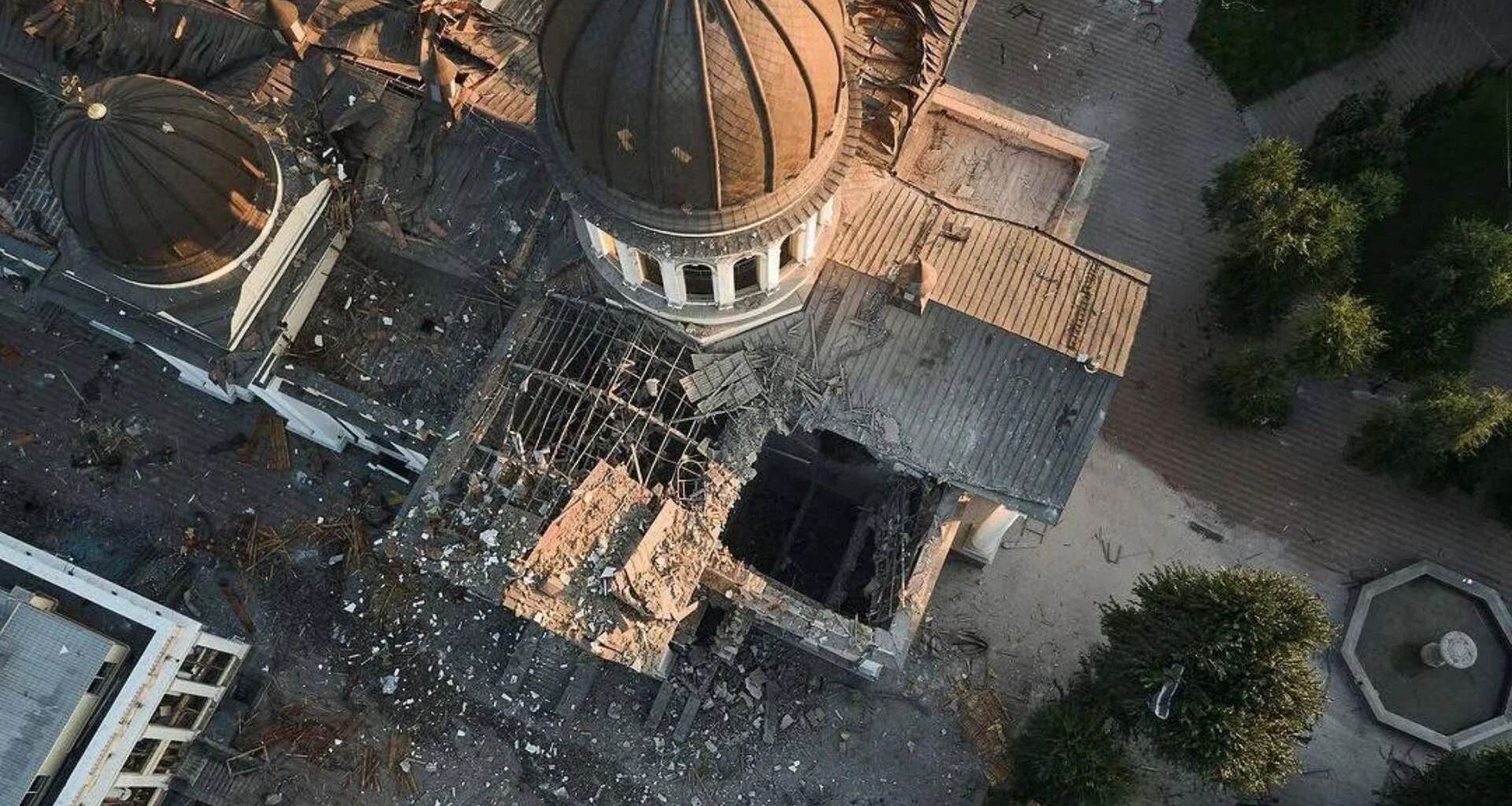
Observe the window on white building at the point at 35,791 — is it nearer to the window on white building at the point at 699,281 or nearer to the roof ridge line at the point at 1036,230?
the window on white building at the point at 699,281

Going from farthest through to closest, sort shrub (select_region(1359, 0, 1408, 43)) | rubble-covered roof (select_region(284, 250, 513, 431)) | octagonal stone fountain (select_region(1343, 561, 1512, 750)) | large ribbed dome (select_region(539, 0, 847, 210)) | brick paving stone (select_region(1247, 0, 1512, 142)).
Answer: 1. brick paving stone (select_region(1247, 0, 1512, 142))
2. shrub (select_region(1359, 0, 1408, 43))
3. octagonal stone fountain (select_region(1343, 561, 1512, 750))
4. rubble-covered roof (select_region(284, 250, 513, 431))
5. large ribbed dome (select_region(539, 0, 847, 210))

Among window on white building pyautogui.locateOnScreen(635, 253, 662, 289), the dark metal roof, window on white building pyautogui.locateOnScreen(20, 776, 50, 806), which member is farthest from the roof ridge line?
window on white building pyautogui.locateOnScreen(20, 776, 50, 806)

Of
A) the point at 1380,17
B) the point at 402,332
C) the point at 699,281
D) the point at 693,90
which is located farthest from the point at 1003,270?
the point at 1380,17

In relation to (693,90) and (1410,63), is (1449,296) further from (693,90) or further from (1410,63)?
(693,90)

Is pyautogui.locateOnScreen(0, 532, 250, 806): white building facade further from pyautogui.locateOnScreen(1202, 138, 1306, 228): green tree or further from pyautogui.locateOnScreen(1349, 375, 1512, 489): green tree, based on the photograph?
pyautogui.locateOnScreen(1349, 375, 1512, 489): green tree

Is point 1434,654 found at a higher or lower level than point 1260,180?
lower

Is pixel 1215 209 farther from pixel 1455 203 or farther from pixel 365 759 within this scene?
pixel 365 759

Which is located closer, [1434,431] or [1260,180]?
[1434,431]
